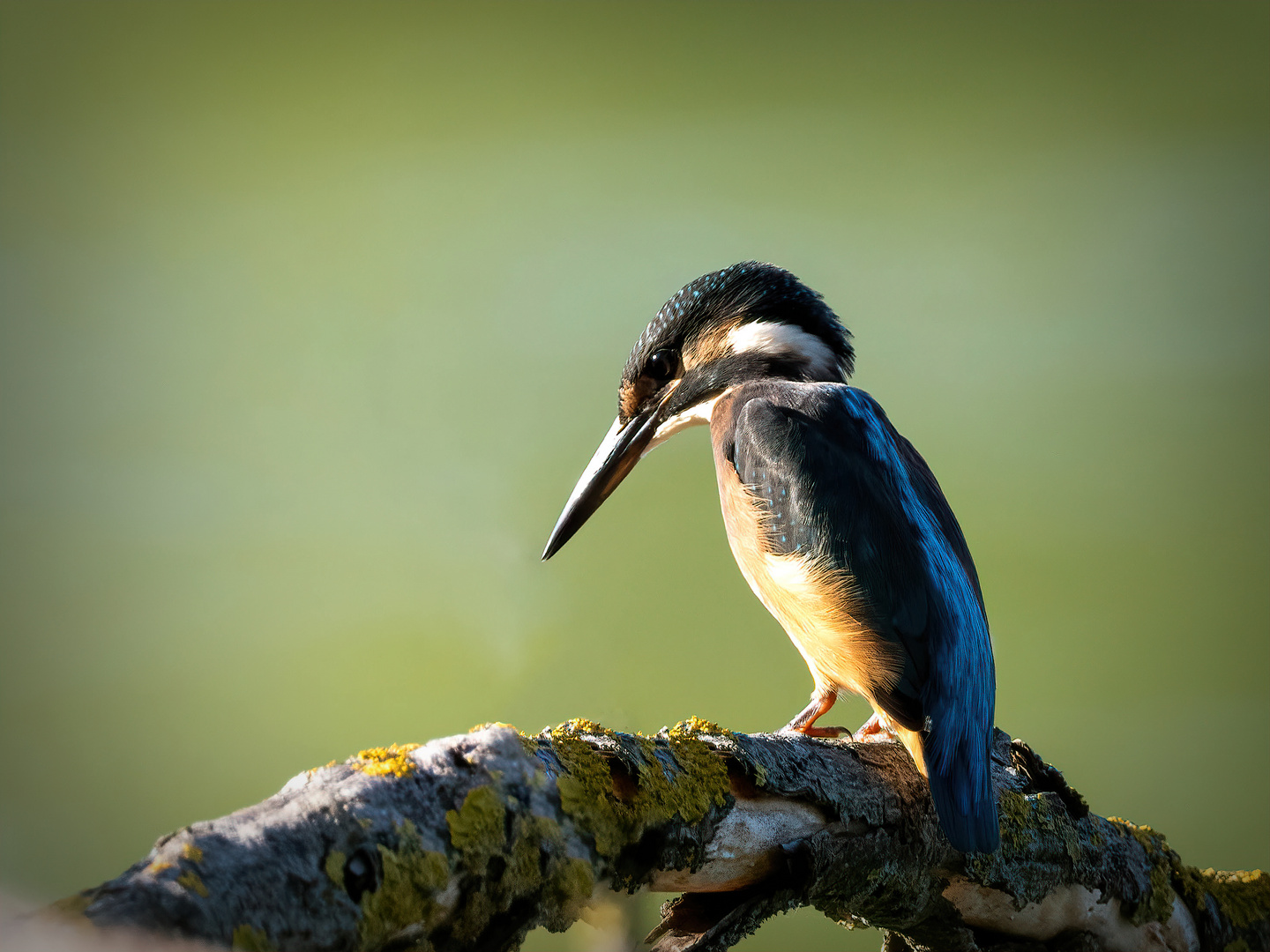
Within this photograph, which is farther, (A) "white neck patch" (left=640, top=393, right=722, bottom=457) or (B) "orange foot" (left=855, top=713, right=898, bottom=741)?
(A) "white neck patch" (left=640, top=393, right=722, bottom=457)

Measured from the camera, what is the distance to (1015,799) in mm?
1151

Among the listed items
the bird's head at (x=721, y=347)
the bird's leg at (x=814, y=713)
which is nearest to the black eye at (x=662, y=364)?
the bird's head at (x=721, y=347)

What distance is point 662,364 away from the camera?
149cm

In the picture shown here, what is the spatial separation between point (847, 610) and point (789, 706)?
2014 mm

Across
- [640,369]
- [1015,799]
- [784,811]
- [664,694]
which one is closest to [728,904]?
[784,811]

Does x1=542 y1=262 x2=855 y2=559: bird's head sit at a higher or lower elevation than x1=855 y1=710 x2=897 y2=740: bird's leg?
higher

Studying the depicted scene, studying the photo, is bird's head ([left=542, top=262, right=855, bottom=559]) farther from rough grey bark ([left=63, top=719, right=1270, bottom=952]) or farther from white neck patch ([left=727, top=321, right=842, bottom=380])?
rough grey bark ([left=63, top=719, right=1270, bottom=952])

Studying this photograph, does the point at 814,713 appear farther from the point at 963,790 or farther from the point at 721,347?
the point at 721,347

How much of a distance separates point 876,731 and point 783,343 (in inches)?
23.1

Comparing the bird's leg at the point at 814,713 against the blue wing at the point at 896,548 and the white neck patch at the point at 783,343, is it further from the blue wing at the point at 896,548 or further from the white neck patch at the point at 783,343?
the white neck patch at the point at 783,343

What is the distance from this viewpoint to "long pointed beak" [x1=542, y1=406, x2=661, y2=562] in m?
1.55

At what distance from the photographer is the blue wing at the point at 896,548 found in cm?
101

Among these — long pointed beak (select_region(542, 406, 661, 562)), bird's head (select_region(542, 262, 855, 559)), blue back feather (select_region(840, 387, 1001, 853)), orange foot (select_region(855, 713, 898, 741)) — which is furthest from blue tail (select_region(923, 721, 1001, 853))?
long pointed beak (select_region(542, 406, 661, 562))

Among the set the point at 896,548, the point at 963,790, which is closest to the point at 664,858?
the point at 963,790
